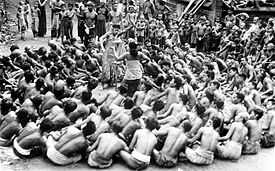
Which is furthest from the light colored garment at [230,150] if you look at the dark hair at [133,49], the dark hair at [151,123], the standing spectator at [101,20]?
the standing spectator at [101,20]

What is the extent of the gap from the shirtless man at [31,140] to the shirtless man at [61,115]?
0.58m

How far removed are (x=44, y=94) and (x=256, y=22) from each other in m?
10.5

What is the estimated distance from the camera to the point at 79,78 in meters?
11.6

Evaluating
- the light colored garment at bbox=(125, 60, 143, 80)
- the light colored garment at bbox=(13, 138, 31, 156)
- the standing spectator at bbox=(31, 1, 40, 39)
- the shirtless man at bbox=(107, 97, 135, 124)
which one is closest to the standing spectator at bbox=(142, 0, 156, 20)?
the standing spectator at bbox=(31, 1, 40, 39)

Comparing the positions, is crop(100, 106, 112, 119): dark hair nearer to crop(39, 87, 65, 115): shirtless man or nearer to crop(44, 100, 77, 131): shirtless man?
crop(44, 100, 77, 131): shirtless man

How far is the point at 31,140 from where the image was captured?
22.3ft

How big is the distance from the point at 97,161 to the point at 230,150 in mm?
2576

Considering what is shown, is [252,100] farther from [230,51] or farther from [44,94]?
[230,51]

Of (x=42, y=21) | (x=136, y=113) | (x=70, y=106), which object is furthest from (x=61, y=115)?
(x=42, y=21)

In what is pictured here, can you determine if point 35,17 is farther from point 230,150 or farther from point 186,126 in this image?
point 230,150

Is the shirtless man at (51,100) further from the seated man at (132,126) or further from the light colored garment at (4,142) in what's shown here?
the seated man at (132,126)

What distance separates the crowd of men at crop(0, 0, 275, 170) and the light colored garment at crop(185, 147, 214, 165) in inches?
0.7

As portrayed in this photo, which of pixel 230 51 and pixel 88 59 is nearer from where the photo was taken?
pixel 88 59

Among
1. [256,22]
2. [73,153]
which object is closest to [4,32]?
[256,22]
